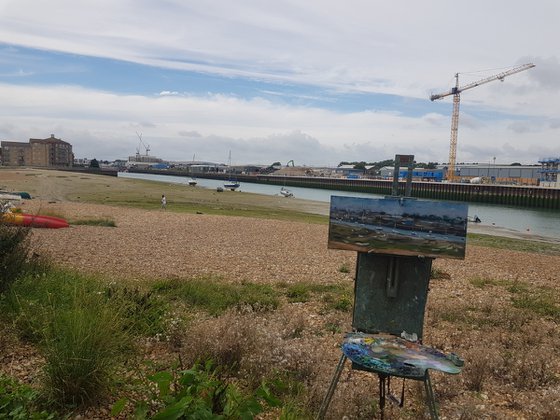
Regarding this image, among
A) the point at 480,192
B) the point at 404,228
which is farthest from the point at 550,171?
the point at 404,228

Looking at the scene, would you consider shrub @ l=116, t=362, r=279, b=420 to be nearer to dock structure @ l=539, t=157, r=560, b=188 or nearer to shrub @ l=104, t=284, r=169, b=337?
shrub @ l=104, t=284, r=169, b=337

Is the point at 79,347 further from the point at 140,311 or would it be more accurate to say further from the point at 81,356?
the point at 140,311

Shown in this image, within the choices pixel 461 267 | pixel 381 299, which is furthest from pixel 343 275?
pixel 381 299

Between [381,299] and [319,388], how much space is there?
1.20 meters

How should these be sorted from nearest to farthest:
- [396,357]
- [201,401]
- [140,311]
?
[201,401], [396,357], [140,311]

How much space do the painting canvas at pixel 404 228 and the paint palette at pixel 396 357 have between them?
99 cm

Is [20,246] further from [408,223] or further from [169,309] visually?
[408,223]

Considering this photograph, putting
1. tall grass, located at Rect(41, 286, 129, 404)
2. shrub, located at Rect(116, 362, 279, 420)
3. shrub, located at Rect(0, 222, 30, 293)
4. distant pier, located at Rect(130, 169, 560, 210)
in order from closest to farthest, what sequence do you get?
shrub, located at Rect(116, 362, 279, 420) < tall grass, located at Rect(41, 286, 129, 404) < shrub, located at Rect(0, 222, 30, 293) < distant pier, located at Rect(130, 169, 560, 210)

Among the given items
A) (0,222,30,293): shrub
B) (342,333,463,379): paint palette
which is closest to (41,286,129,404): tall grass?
(342,333,463,379): paint palette

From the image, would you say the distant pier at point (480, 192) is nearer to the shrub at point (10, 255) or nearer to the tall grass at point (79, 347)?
the shrub at point (10, 255)

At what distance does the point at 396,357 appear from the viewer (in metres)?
4.24

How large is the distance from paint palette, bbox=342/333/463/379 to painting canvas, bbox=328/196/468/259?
99cm

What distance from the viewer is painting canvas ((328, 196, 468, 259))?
17.1 feet

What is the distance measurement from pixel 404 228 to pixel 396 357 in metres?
1.50
